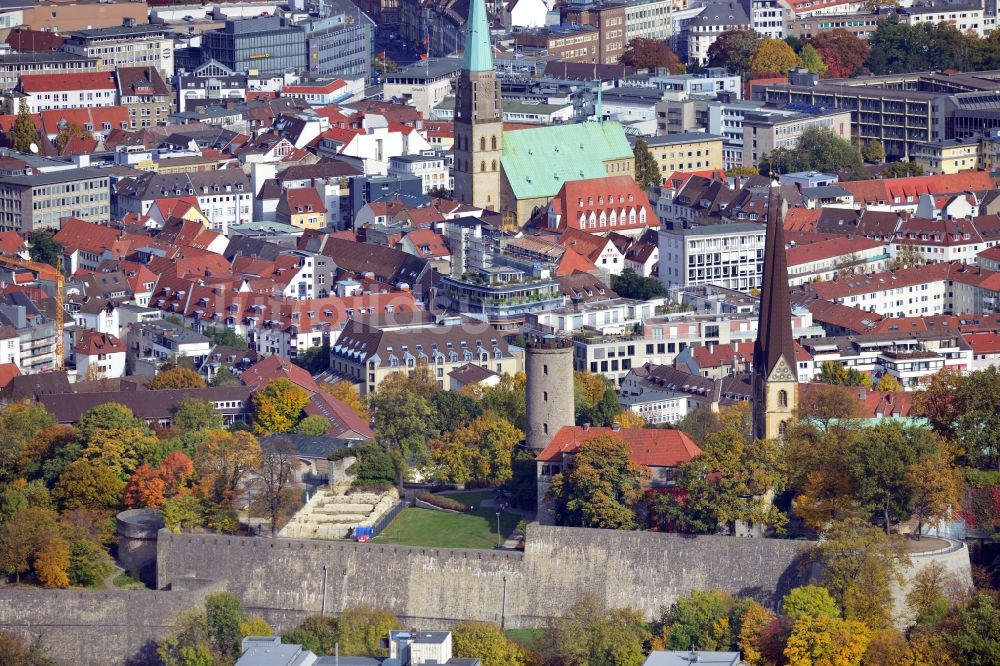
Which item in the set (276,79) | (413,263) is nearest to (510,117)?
(276,79)

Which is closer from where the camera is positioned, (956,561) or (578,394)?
(956,561)

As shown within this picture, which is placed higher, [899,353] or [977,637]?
[899,353]

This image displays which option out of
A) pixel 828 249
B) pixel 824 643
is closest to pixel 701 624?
pixel 824 643

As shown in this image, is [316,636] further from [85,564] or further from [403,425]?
[403,425]

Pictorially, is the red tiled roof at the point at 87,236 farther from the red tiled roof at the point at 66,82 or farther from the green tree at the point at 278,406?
the red tiled roof at the point at 66,82

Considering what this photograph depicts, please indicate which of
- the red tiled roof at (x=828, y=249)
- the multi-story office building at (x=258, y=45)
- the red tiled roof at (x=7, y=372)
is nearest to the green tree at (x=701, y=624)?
the red tiled roof at (x=7, y=372)

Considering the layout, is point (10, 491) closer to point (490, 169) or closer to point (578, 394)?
point (578, 394)
